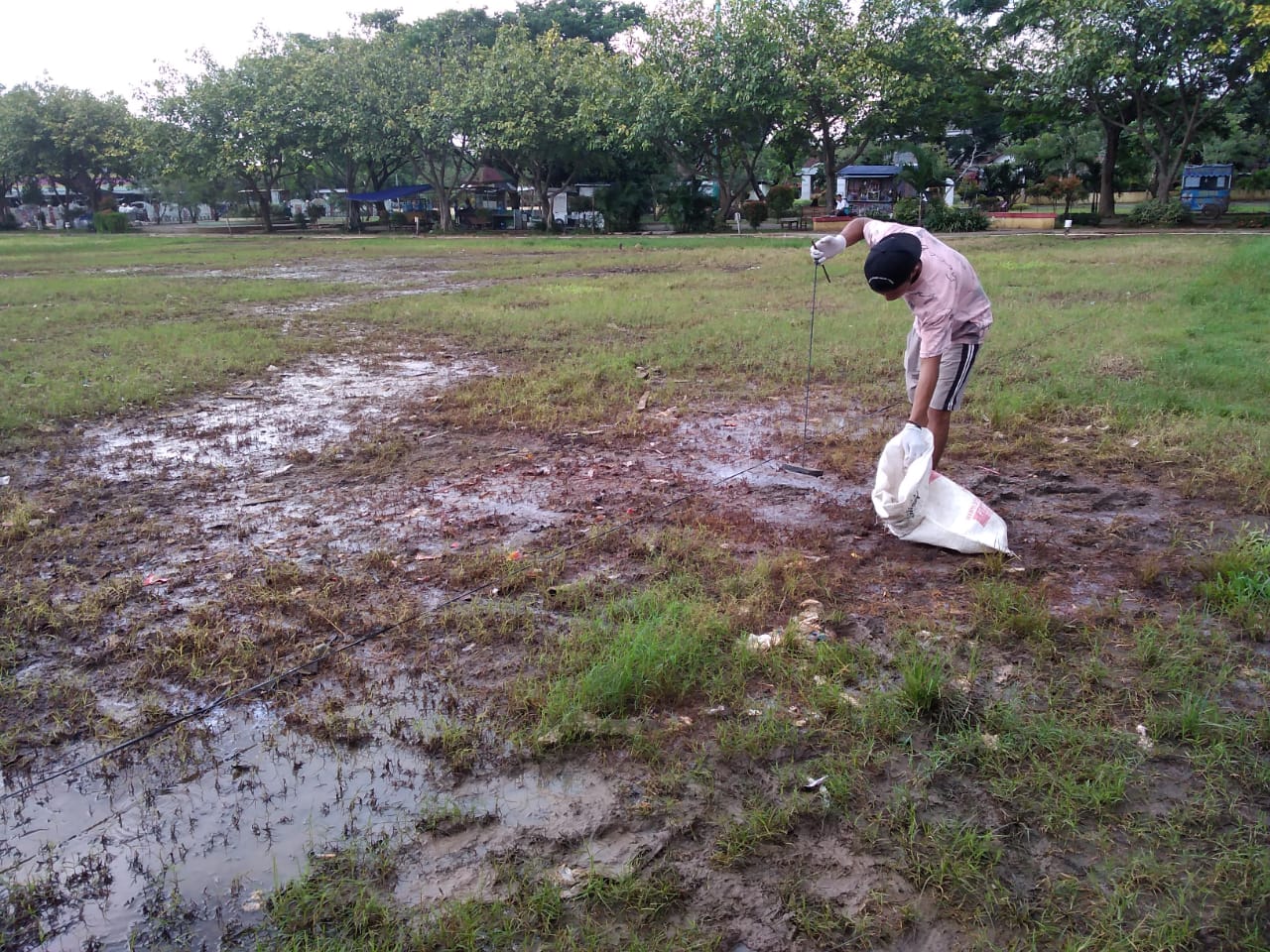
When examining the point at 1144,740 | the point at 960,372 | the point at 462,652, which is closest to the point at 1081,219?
the point at 960,372

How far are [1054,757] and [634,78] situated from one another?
35039mm

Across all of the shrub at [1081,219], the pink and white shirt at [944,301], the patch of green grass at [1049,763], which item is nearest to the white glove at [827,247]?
the pink and white shirt at [944,301]

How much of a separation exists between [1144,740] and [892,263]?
7.87 ft

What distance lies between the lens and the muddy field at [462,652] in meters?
2.48

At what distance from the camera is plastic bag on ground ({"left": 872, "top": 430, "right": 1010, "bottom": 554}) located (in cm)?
422

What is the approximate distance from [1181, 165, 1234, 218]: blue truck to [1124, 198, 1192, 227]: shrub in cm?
560

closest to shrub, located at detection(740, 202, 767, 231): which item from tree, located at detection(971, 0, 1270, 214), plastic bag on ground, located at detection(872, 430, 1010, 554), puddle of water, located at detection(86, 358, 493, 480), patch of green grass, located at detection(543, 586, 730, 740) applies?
tree, located at detection(971, 0, 1270, 214)

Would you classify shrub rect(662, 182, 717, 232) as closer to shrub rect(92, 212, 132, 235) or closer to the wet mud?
the wet mud

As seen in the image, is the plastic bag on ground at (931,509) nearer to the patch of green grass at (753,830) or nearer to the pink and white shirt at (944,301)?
the pink and white shirt at (944,301)

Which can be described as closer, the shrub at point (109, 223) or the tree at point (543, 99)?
the tree at point (543, 99)

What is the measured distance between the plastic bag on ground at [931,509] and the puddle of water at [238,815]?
7.32ft

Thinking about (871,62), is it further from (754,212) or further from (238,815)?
(238,815)

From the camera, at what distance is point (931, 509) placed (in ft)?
14.3

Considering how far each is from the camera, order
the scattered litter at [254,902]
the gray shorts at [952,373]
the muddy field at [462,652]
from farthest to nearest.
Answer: the gray shorts at [952,373] < the muddy field at [462,652] < the scattered litter at [254,902]
